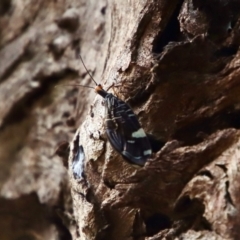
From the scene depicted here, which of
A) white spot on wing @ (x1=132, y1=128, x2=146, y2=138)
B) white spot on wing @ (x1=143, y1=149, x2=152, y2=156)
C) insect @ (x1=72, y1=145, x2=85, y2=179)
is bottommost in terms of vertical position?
white spot on wing @ (x1=143, y1=149, x2=152, y2=156)

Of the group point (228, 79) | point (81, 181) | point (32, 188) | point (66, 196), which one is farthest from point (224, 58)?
point (32, 188)

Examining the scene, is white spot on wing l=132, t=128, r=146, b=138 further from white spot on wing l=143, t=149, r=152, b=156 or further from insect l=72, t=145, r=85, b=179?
A: insect l=72, t=145, r=85, b=179

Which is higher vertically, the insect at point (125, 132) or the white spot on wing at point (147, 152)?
the insect at point (125, 132)

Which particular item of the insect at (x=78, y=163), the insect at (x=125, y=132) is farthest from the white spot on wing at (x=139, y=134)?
the insect at (x=78, y=163)

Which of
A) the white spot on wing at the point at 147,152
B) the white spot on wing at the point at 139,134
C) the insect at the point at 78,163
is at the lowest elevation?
the white spot on wing at the point at 147,152

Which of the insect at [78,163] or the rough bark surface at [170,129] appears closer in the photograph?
the rough bark surface at [170,129]

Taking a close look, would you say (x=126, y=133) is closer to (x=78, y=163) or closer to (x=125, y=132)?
(x=125, y=132)

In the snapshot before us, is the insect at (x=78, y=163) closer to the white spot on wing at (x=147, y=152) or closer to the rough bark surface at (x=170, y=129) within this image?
the rough bark surface at (x=170, y=129)

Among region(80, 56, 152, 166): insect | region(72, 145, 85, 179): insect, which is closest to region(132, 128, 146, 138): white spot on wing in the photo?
region(80, 56, 152, 166): insect

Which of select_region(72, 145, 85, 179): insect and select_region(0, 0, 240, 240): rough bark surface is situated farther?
select_region(72, 145, 85, 179): insect
